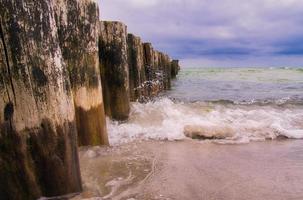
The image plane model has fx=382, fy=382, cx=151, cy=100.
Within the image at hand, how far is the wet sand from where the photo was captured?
3029mm

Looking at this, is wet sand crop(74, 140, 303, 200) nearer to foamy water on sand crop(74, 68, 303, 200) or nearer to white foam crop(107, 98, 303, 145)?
foamy water on sand crop(74, 68, 303, 200)

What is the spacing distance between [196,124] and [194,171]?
204cm

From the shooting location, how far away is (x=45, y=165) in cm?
273

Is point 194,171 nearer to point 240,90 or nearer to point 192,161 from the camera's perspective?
point 192,161

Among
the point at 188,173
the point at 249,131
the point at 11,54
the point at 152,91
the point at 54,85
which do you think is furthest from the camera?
the point at 152,91

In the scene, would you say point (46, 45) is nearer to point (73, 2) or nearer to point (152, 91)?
point (73, 2)

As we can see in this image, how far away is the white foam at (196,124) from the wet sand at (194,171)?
15.2 inches

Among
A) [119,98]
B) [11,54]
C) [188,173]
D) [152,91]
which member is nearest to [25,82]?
[11,54]

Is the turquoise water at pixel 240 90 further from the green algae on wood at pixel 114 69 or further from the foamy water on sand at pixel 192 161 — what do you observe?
the green algae on wood at pixel 114 69

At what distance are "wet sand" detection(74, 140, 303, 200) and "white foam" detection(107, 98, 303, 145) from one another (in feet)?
1.27

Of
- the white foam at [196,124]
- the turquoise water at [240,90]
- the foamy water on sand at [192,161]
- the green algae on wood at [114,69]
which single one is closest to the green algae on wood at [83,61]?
the foamy water on sand at [192,161]

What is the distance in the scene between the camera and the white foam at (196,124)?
5322mm

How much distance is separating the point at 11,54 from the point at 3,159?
0.72 meters

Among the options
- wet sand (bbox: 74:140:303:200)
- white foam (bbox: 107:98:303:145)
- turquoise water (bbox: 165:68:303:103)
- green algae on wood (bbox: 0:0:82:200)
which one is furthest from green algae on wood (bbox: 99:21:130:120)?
turquoise water (bbox: 165:68:303:103)
